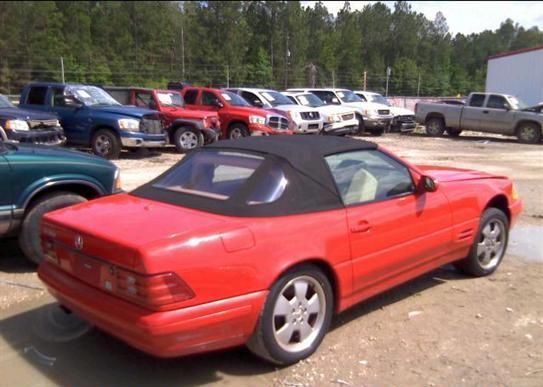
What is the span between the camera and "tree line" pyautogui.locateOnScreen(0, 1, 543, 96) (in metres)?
42.3

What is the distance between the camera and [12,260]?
5.95 m

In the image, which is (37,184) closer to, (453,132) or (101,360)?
(101,360)

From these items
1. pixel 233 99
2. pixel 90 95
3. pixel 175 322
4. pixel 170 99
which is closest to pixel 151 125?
pixel 90 95

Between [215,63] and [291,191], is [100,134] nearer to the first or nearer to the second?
[291,191]

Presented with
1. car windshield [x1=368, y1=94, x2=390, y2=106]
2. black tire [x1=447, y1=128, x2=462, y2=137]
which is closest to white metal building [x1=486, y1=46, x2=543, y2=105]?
black tire [x1=447, y1=128, x2=462, y2=137]

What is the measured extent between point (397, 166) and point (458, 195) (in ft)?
2.34

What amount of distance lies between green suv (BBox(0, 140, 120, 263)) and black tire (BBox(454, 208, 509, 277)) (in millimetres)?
3742

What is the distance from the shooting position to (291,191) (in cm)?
375

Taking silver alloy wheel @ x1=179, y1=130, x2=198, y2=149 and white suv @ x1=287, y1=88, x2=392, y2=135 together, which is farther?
white suv @ x1=287, y1=88, x2=392, y2=135

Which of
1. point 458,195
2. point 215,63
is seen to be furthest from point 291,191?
point 215,63

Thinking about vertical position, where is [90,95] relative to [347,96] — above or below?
below

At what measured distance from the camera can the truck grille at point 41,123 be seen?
10820mm

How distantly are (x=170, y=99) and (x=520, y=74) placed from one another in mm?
27133

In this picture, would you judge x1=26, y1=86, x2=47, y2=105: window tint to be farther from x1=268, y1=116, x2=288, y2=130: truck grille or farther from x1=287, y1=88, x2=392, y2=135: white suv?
x1=287, y1=88, x2=392, y2=135: white suv
